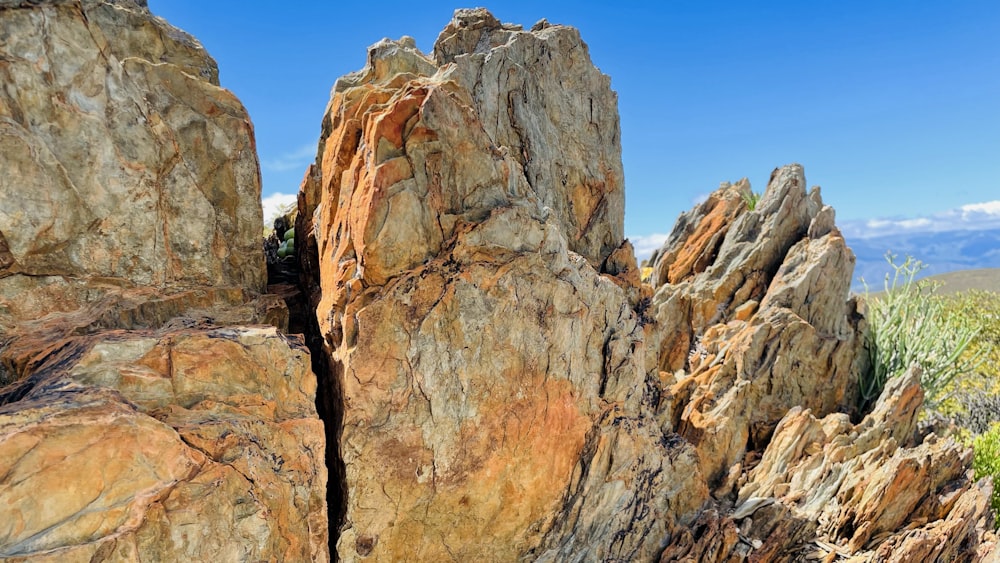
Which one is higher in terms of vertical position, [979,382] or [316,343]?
[316,343]

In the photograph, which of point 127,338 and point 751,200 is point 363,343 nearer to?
point 127,338

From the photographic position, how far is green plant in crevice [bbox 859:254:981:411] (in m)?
21.7

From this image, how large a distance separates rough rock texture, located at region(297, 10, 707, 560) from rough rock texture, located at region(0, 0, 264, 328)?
1.93 metres

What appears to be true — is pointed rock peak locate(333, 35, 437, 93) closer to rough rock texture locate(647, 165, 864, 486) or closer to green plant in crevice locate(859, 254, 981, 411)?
rough rock texture locate(647, 165, 864, 486)

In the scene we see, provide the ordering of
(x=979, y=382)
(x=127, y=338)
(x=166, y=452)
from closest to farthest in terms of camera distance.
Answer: (x=166, y=452)
(x=127, y=338)
(x=979, y=382)

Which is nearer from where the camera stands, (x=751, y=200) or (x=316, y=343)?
(x=316, y=343)

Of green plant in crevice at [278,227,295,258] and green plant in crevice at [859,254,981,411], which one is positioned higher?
green plant in crevice at [278,227,295,258]

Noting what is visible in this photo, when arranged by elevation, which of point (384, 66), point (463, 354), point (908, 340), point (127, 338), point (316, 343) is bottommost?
point (908, 340)

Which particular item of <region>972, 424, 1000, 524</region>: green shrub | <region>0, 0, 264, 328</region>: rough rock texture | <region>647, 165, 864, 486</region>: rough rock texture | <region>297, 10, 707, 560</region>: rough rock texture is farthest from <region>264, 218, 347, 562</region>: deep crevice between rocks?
<region>972, 424, 1000, 524</region>: green shrub

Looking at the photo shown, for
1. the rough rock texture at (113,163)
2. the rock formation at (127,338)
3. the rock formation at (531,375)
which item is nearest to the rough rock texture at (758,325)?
the rock formation at (531,375)

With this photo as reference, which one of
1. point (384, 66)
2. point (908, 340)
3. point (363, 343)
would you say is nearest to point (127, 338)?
point (363, 343)

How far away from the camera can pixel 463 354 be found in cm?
1035

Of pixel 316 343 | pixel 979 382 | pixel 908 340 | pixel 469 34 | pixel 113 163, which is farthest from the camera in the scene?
pixel 979 382

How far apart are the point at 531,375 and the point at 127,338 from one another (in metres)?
6.37
